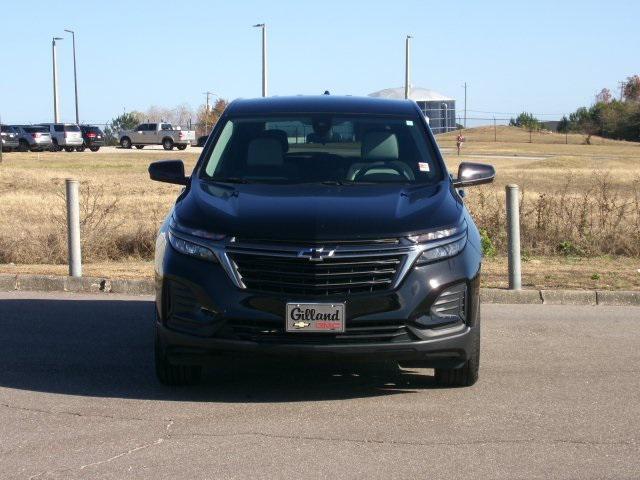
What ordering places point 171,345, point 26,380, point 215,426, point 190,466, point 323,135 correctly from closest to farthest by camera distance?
1. point 190,466
2. point 215,426
3. point 171,345
4. point 26,380
5. point 323,135

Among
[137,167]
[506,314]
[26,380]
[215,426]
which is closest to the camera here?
[215,426]

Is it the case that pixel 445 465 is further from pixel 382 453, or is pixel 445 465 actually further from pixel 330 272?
pixel 330 272

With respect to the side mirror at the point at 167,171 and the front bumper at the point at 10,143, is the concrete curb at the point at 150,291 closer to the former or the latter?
the side mirror at the point at 167,171

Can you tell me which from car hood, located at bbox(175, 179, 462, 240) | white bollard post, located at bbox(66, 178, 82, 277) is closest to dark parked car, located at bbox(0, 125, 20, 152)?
white bollard post, located at bbox(66, 178, 82, 277)

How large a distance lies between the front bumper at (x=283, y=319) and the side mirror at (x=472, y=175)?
1.46m

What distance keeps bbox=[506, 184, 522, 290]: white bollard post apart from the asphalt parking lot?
1.99m

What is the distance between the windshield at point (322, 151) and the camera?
749 centimetres

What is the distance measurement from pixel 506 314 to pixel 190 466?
5.36 m

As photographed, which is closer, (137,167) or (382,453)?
(382,453)

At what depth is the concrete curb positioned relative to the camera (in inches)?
423

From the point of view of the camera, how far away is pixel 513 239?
35.6 feet

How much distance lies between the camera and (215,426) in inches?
236

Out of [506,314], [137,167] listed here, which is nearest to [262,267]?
[506,314]

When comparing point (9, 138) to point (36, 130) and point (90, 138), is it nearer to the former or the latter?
point (36, 130)
